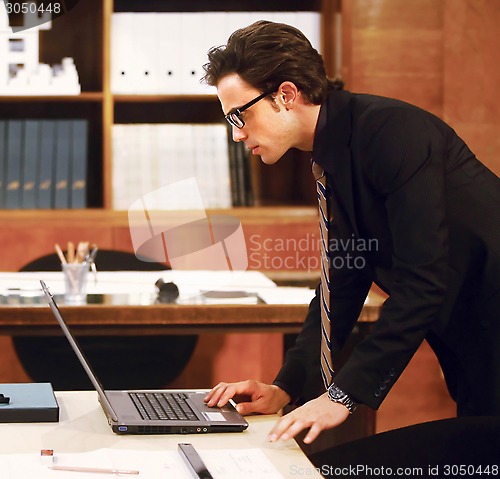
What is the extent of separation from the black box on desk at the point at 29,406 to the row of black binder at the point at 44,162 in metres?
2.39

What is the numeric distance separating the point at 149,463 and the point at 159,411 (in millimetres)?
246

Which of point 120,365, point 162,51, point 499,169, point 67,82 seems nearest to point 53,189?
point 67,82

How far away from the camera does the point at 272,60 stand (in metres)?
1.74

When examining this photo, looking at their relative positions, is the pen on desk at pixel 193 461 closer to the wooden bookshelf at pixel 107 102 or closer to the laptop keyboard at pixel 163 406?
the laptop keyboard at pixel 163 406

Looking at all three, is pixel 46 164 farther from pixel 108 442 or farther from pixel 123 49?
pixel 108 442

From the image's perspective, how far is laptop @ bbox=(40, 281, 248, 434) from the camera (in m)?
1.51

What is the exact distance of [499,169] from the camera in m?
3.93

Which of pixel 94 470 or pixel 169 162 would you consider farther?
pixel 169 162

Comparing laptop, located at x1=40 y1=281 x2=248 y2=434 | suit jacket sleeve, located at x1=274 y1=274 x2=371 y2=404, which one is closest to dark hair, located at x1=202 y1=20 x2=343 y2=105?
suit jacket sleeve, located at x1=274 y1=274 x2=371 y2=404

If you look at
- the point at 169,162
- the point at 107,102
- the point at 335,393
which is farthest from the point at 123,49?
the point at 335,393

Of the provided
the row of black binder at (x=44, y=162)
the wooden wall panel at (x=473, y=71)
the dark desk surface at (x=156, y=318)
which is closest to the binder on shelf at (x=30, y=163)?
the row of black binder at (x=44, y=162)

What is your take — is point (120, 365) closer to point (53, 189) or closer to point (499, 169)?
point (53, 189)

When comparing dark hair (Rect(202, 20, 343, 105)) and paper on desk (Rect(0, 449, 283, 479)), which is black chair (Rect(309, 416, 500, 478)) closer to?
paper on desk (Rect(0, 449, 283, 479))

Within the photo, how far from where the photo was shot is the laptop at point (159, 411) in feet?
4.95
